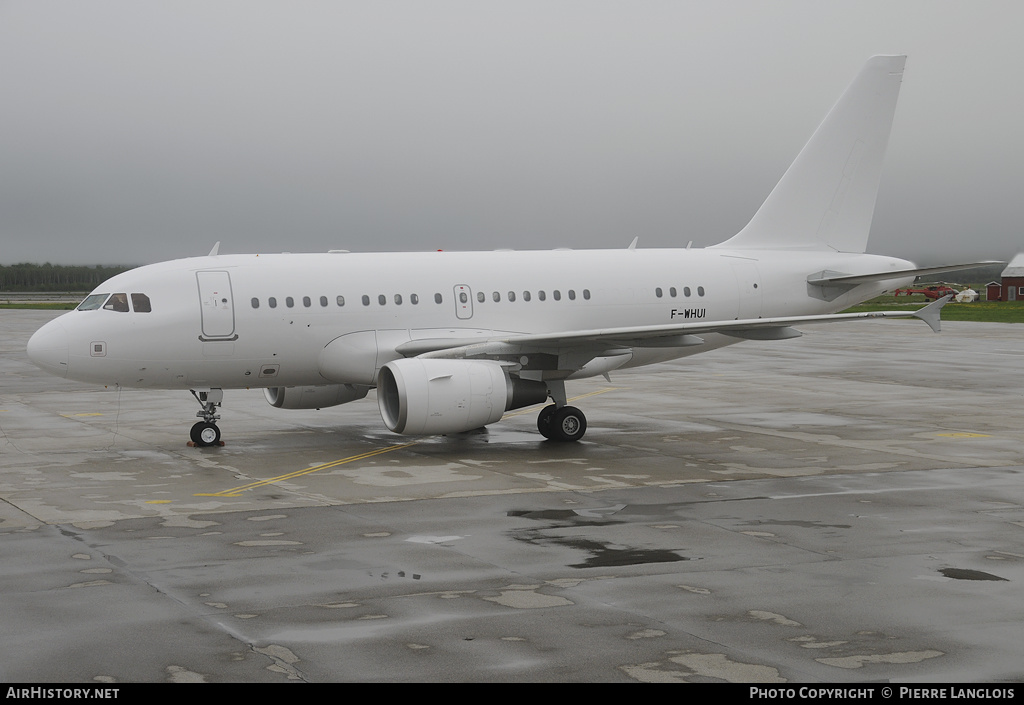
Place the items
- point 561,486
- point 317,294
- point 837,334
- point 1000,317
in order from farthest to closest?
point 1000,317 → point 837,334 → point 317,294 → point 561,486

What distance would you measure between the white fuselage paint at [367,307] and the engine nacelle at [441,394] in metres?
1.89

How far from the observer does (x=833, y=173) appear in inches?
1050

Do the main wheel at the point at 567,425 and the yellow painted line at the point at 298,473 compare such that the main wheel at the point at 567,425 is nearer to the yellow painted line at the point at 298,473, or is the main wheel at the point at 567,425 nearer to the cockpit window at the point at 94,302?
Result: the yellow painted line at the point at 298,473

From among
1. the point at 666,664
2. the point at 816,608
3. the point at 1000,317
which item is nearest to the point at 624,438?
the point at 816,608

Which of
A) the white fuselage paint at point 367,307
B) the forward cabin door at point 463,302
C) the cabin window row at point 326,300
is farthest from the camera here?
the forward cabin door at point 463,302

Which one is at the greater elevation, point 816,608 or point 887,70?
point 887,70

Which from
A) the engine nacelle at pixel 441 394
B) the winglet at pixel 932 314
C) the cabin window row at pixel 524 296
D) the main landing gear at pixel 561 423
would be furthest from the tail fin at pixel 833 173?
the engine nacelle at pixel 441 394

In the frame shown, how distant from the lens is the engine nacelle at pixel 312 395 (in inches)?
952

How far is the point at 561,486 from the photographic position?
17.6m

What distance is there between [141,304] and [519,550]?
11.2 meters

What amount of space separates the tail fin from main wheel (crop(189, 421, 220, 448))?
12.1 meters

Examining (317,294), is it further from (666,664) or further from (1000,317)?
(1000,317)
